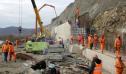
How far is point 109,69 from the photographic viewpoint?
24203 mm

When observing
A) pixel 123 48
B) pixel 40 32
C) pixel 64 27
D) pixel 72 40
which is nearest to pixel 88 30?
pixel 72 40

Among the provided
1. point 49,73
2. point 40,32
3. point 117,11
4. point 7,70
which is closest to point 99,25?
point 117,11

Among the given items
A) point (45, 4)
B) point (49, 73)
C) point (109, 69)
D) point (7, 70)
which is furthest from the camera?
point (45, 4)

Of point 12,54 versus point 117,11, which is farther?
point 117,11

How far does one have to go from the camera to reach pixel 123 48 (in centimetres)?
2658

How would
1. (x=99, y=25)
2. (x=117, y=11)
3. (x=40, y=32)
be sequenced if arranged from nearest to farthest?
(x=117, y=11), (x=99, y=25), (x=40, y=32)

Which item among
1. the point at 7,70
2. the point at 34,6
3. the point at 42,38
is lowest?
the point at 7,70

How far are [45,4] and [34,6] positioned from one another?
15.6 metres

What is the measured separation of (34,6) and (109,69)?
21109 mm

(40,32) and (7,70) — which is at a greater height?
(40,32)

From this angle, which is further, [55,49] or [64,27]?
[64,27]

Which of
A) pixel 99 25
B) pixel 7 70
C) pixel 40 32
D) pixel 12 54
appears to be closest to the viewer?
pixel 7 70

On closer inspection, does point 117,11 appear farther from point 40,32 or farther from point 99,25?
point 40,32

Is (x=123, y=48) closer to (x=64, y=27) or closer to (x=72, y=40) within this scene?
(x=72, y=40)
